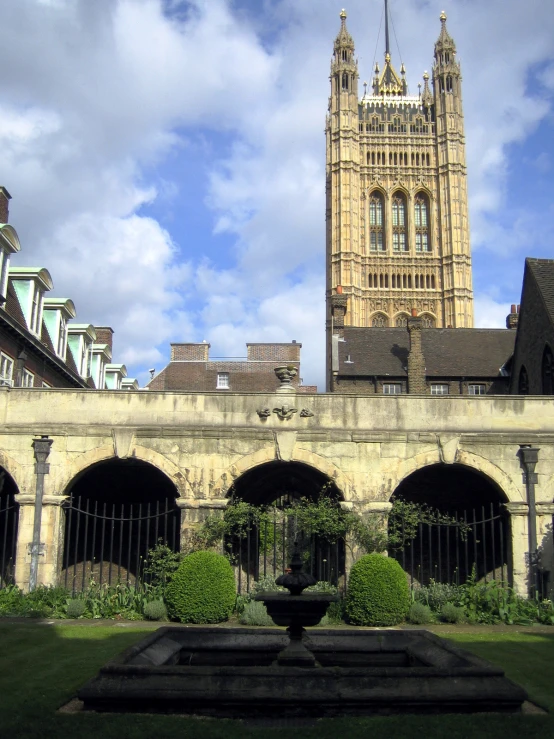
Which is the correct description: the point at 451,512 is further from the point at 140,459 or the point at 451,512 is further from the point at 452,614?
the point at 140,459

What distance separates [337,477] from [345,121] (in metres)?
81.7

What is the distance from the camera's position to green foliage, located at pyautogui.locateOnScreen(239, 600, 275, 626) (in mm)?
14820

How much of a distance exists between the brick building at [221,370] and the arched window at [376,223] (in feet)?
169

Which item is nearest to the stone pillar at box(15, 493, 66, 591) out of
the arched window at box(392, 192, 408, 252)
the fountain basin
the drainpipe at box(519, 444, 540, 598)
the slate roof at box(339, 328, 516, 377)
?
the fountain basin

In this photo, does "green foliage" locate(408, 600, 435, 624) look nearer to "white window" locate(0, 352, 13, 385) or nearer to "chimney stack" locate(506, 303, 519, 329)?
"white window" locate(0, 352, 13, 385)

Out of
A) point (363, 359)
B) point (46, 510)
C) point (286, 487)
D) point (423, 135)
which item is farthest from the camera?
point (423, 135)

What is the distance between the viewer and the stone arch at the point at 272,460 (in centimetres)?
1723

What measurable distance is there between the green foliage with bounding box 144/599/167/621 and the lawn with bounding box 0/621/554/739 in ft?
7.97

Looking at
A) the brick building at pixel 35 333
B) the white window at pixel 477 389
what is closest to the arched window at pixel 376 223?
the white window at pixel 477 389

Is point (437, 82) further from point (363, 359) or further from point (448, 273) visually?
point (363, 359)

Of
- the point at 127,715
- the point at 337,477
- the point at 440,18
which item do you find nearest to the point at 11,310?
the point at 337,477

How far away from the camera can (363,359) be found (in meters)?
32.9

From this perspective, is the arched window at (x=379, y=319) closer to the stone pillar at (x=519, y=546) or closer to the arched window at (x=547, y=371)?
the arched window at (x=547, y=371)

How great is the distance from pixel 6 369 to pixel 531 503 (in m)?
14.4
